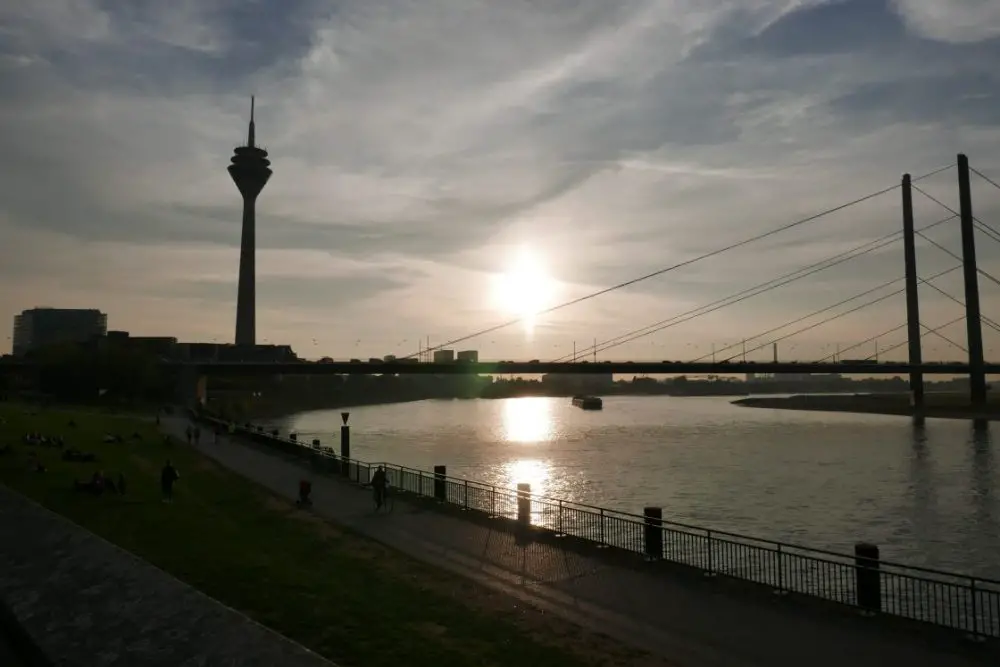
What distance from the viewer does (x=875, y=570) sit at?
1343 cm

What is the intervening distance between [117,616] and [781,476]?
4132 centimetres

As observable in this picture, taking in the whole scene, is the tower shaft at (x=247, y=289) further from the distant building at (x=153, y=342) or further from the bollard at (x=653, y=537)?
the bollard at (x=653, y=537)

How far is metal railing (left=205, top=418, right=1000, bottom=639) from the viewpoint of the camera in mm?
13664

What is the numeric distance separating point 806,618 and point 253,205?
200 metres

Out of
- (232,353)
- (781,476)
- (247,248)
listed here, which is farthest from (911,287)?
(247,248)

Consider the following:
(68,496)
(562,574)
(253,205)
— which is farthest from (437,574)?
(253,205)

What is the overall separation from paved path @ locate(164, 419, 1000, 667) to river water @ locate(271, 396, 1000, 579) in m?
11.8

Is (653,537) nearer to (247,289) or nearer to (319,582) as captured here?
(319,582)

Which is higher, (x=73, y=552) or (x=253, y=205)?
(x=253, y=205)

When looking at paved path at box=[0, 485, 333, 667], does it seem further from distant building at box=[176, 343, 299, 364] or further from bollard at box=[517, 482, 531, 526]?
distant building at box=[176, 343, 299, 364]

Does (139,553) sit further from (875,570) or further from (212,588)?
(875,570)

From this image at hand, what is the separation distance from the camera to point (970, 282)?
94688 mm

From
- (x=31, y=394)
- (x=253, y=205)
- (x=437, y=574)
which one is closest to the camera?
(x=437, y=574)

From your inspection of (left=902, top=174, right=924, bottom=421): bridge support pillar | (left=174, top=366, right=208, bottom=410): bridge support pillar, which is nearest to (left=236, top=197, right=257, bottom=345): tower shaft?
(left=174, top=366, right=208, bottom=410): bridge support pillar
